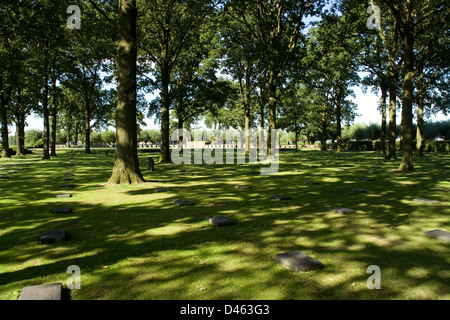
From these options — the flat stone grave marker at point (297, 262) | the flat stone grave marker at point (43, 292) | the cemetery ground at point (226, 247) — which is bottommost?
the cemetery ground at point (226, 247)

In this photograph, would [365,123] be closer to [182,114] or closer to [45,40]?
[182,114]

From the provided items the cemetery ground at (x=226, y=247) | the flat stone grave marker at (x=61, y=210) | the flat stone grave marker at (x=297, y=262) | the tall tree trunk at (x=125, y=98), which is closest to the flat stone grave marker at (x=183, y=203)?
the cemetery ground at (x=226, y=247)

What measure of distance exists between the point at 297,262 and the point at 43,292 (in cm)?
273

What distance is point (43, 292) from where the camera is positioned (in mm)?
2709

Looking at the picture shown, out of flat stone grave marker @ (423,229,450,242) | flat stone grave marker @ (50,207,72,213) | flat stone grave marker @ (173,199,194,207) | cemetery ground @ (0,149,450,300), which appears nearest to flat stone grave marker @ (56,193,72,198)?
cemetery ground @ (0,149,450,300)

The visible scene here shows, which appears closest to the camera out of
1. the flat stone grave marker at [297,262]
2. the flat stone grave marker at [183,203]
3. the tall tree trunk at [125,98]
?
the flat stone grave marker at [297,262]

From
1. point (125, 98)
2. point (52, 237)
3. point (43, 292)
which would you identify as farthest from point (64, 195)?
point (43, 292)

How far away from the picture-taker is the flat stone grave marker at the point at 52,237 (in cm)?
429

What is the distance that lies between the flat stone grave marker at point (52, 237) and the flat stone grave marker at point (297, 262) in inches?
134

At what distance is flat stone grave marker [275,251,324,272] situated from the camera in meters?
3.24

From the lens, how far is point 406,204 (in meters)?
6.89

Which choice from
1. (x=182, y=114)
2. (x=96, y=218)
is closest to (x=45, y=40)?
(x=182, y=114)

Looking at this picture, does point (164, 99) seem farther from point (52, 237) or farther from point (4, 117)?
point (4, 117)

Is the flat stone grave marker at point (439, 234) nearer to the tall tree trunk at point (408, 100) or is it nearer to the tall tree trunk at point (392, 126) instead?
the tall tree trunk at point (408, 100)
